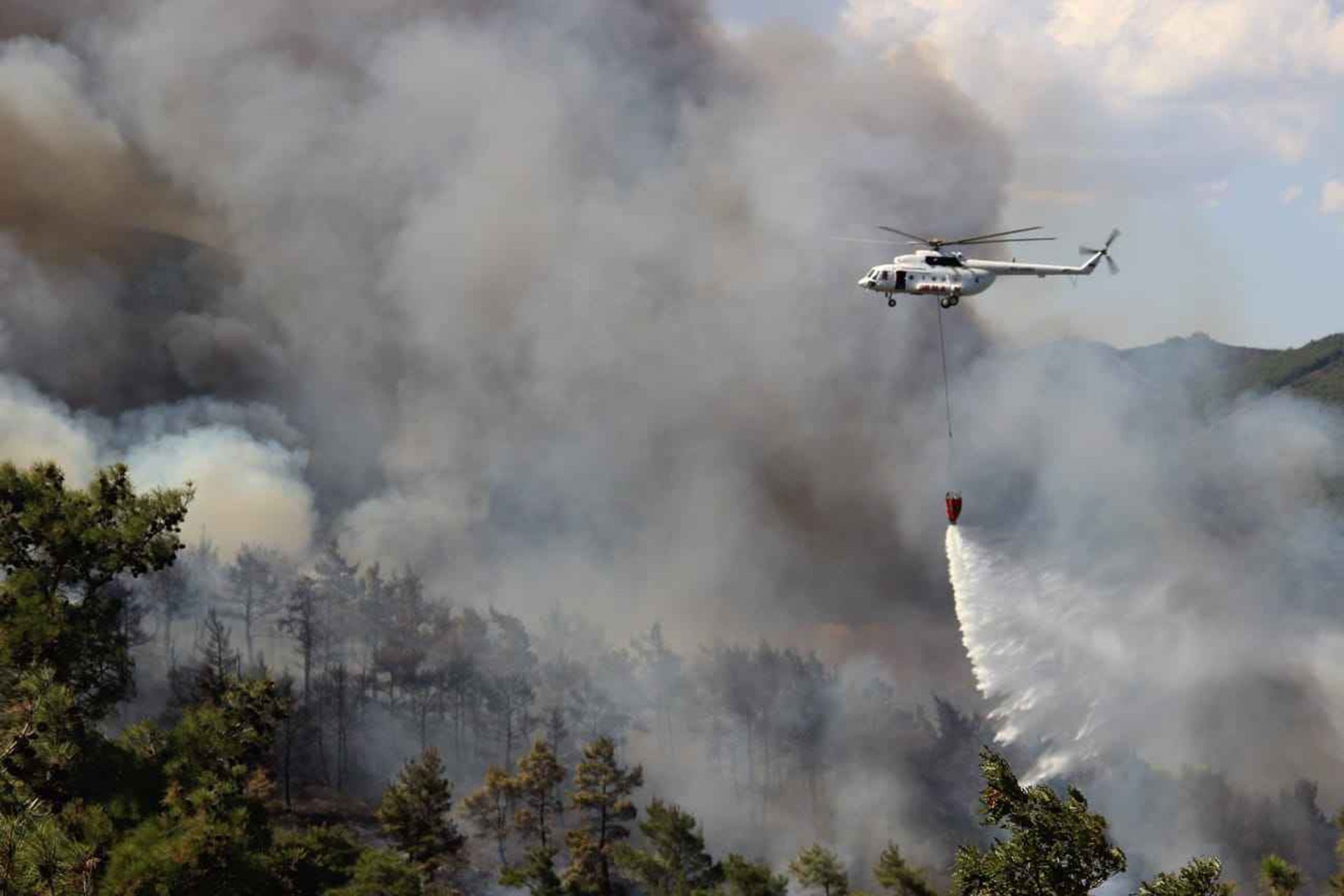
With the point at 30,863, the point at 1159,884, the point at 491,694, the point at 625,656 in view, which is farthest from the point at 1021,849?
the point at 625,656

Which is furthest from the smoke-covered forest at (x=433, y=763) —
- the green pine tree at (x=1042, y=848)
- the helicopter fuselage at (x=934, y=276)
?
the helicopter fuselage at (x=934, y=276)

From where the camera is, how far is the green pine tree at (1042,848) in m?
29.3

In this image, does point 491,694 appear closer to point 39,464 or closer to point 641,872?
point 641,872

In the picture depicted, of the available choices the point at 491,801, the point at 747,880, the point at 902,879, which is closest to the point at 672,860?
the point at 747,880

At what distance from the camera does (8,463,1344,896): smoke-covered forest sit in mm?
34750

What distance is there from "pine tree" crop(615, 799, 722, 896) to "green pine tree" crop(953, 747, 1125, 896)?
60960 millimetres

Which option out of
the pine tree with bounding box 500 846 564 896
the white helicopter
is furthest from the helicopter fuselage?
the pine tree with bounding box 500 846 564 896

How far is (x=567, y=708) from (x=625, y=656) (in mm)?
15920

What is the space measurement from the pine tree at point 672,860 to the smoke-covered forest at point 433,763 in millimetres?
223

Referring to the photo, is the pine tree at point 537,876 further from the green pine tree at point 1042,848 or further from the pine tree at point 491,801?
the green pine tree at point 1042,848

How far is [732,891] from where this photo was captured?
283ft

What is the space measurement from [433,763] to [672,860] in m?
22.6

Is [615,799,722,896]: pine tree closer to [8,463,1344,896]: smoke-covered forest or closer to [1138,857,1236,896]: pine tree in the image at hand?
[8,463,1344,896]: smoke-covered forest

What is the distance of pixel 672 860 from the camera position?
88.8 m
